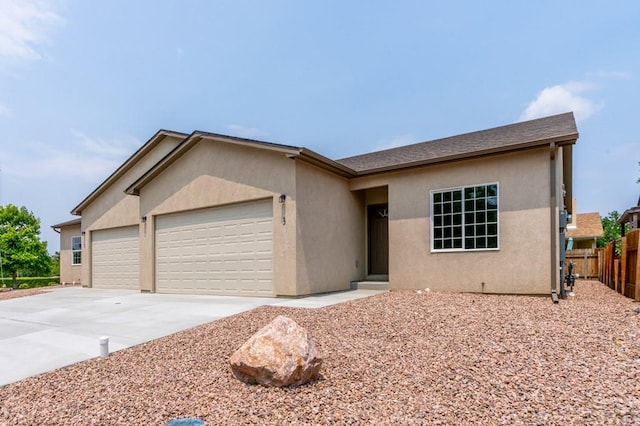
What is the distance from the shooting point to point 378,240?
1216 centimetres

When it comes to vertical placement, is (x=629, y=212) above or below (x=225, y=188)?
below

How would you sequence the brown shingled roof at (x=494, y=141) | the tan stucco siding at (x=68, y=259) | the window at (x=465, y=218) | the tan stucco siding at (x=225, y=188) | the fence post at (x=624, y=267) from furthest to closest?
1. the tan stucco siding at (x=68, y=259)
2. the tan stucco siding at (x=225, y=188)
3. the window at (x=465, y=218)
4. the fence post at (x=624, y=267)
5. the brown shingled roof at (x=494, y=141)

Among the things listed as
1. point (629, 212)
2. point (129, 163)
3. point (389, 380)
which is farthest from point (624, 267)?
point (129, 163)

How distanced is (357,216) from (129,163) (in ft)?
35.1

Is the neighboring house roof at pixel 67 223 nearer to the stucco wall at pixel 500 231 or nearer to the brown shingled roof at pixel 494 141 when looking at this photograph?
the brown shingled roof at pixel 494 141

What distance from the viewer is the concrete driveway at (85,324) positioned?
5.01 metres

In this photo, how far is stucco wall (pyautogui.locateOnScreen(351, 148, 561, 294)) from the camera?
856cm

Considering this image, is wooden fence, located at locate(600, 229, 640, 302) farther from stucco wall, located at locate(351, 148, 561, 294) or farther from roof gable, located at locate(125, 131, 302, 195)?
roof gable, located at locate(125, 131, 302, 195)

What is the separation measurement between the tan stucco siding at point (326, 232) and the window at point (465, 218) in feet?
8.87

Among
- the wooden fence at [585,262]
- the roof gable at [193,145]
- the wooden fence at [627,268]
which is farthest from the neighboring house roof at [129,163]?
the wooden fence at [585,262]

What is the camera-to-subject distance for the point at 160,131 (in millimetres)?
14586

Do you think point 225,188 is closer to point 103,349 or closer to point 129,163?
point 103,349

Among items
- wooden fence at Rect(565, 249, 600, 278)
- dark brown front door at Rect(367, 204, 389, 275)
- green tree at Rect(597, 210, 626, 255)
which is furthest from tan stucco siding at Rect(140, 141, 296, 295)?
green tree at Rect(597, 210, 626, 255)

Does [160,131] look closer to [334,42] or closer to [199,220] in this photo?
[199,220]
